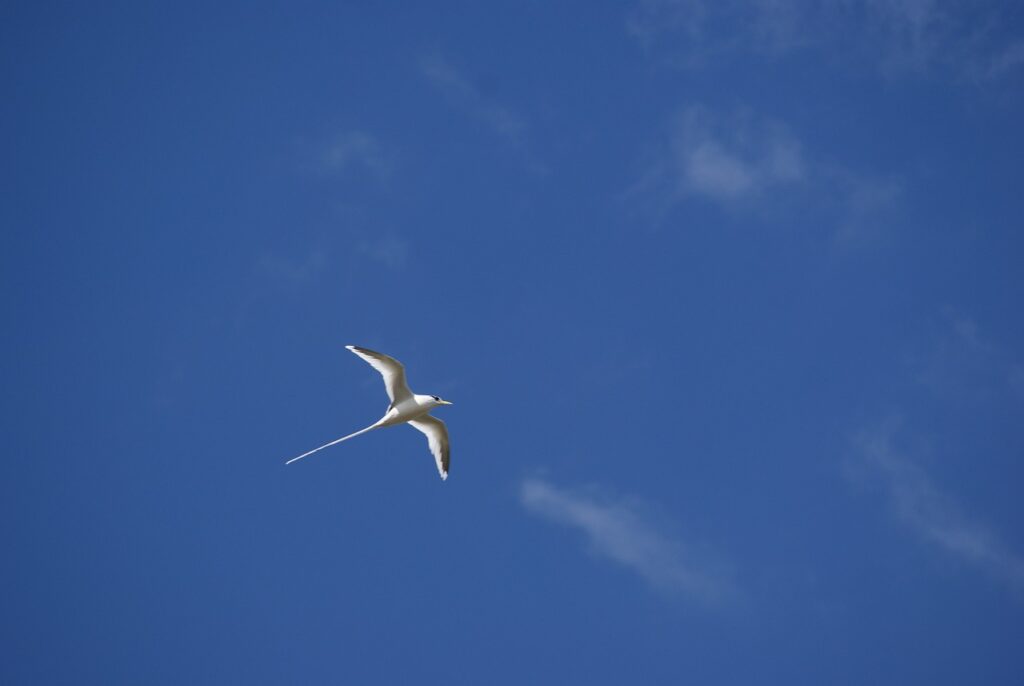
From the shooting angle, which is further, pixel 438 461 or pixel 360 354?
pixel 438 461

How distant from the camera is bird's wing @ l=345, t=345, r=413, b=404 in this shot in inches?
829

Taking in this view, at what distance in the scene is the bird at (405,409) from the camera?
21.1m

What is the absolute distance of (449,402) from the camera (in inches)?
878

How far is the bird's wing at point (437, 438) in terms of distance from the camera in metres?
22.8

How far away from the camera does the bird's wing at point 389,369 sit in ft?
69.1

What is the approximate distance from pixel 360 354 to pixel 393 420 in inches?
66.9

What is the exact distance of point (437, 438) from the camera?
75.8 ft

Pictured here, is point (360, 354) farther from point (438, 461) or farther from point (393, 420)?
point (438, 461)

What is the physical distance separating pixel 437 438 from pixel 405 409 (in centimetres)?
159

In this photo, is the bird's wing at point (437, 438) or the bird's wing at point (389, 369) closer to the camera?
the bird's wing at point (389, 369)

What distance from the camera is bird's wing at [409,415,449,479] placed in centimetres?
2280

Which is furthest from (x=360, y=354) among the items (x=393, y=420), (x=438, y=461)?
(x=438, y=461)

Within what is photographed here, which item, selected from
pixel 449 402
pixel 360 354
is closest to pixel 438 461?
pixel 449 402

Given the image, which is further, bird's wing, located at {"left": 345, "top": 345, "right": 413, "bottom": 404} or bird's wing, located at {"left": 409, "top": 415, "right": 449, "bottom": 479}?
bird's wing, located at {"left": 409, "top": 415, "right": 449, "bottom": 479}
